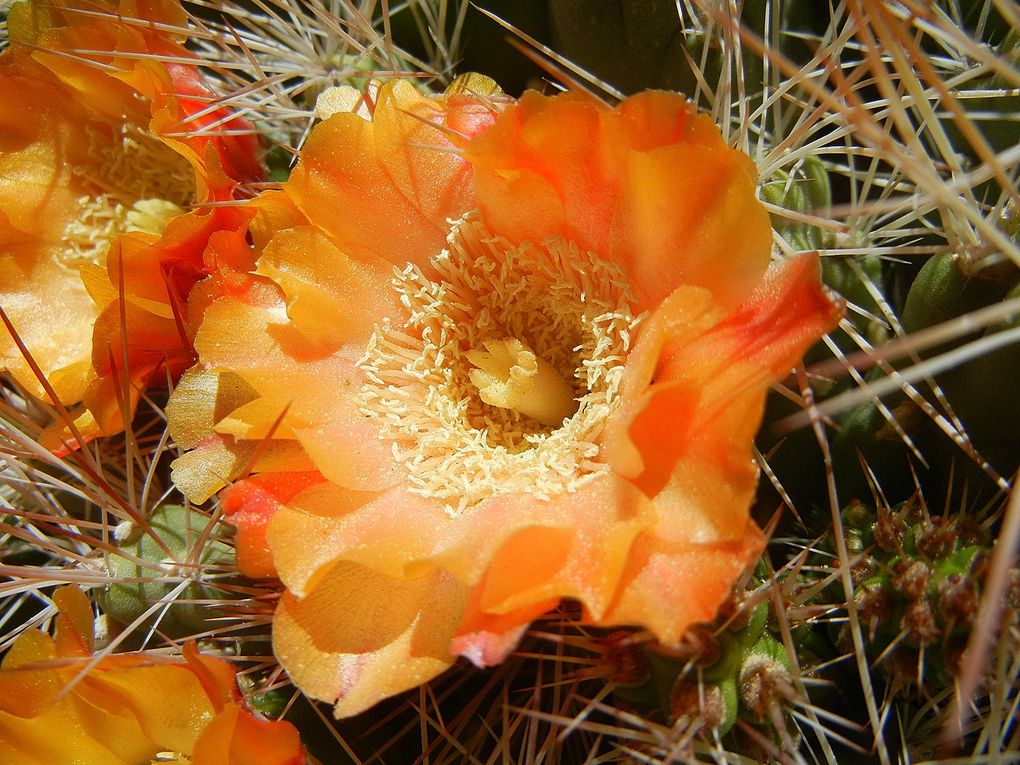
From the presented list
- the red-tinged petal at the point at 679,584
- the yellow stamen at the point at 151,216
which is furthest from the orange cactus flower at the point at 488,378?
the yellow stamen at the point at 151,216

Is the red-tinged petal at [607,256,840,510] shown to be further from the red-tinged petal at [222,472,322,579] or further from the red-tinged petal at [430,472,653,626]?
the red-tinged petal at [222,472,322,579]

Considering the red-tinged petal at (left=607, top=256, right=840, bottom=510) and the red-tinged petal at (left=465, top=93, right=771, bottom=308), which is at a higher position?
the red-tinged petal at (left=465, top=93, right=771, bottom=308)

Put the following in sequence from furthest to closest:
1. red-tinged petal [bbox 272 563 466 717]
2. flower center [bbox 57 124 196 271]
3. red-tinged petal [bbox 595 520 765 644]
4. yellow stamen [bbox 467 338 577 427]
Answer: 1. flower center [bbox 57 124 196 271]
2. yellow stamen [bbox 467 338 577 427]
3. red-tinged petal [bbox 272 563 466 717]
4. red-tinged petal [bbox 595 520 765 644]

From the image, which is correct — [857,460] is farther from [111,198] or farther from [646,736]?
[111,198]

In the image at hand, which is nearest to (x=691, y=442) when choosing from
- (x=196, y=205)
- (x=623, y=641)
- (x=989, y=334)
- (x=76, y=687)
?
(x=623, y=641)

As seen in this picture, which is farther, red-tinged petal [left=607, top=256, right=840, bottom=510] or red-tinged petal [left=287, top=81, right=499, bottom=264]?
red-tinged petal [left=287, top=81, right=499, bottom=264]

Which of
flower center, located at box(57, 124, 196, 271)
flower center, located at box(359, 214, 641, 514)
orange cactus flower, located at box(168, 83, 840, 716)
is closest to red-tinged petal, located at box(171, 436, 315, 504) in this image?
orange cactus flower, located at box(168, 83, 840, 716)
